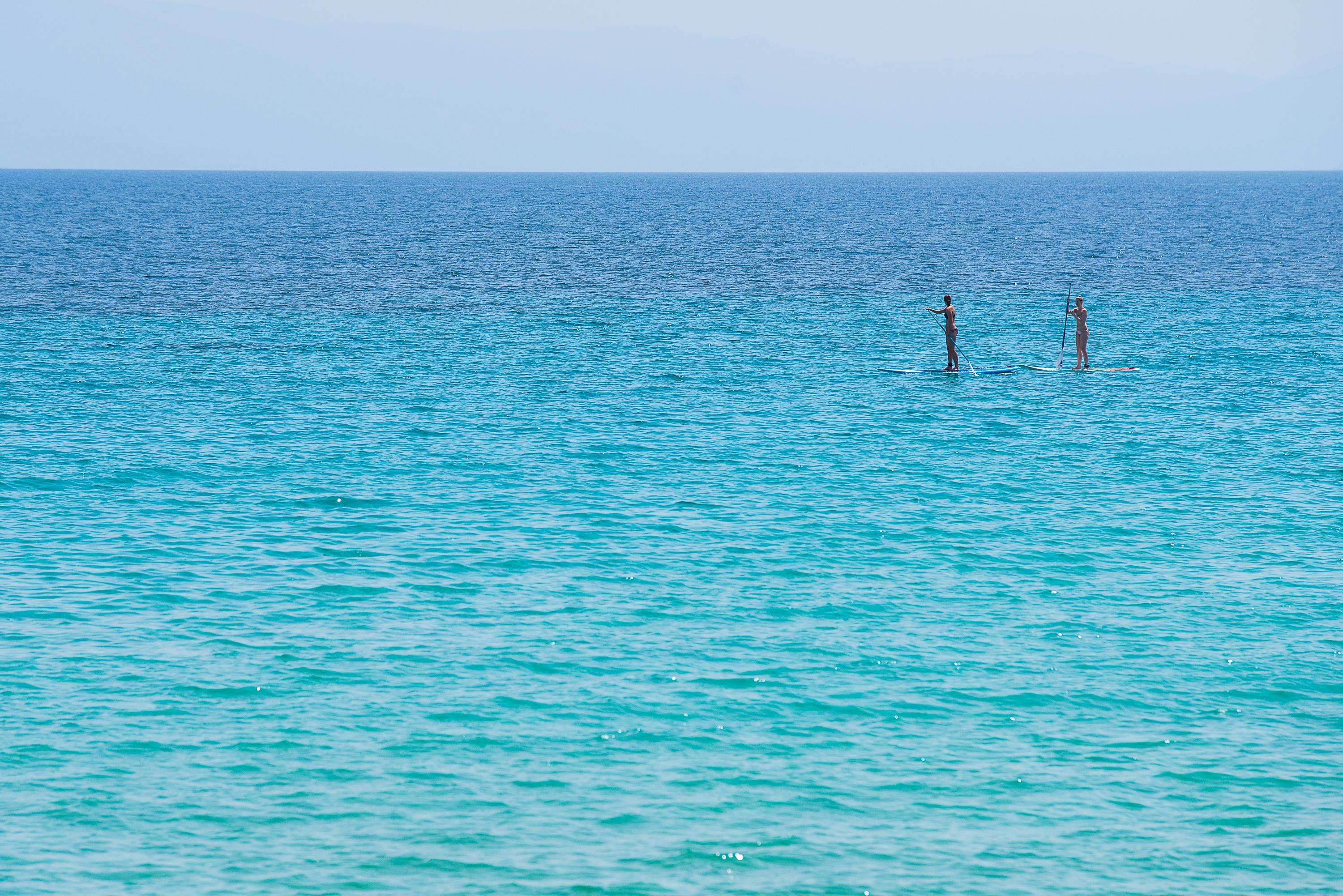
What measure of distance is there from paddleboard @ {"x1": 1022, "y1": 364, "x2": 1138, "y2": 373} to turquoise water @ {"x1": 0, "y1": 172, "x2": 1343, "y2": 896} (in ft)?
4.00

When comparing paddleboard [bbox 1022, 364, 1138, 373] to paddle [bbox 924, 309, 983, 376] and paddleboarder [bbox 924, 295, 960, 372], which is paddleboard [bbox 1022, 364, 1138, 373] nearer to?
paddle [bbox 924, 309, 983, 376]

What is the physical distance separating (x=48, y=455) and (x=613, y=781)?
24222 mm

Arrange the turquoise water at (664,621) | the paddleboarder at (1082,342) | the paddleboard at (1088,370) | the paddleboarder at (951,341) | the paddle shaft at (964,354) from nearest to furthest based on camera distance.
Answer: the turquoise water at (664,621) < the paddleboarder at (951,341) < the paddleboarder at (1082,342) < the paddle shaft at (964,354) < the paddleboard at (1088,370)

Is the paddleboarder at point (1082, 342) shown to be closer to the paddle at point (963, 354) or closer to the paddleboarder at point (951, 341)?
the paddle at point (963, 354)

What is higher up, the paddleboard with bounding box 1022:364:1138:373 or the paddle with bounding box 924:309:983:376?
the paddle with bounding box 924:309:983:376

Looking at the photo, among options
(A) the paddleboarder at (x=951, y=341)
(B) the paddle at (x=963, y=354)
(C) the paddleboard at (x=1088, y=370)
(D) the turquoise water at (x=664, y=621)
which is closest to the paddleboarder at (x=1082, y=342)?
(C) the paddleboard at (x=1088, y=370)

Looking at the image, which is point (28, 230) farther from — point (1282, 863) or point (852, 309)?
point (1282, 863)

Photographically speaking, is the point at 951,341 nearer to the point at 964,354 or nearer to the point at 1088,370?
the point at 964,354

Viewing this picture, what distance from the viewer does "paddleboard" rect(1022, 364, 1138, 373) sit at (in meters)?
50.0

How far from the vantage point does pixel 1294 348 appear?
2132 inches

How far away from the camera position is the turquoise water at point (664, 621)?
15.4 meters

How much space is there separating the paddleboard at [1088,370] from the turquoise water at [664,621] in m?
1.22

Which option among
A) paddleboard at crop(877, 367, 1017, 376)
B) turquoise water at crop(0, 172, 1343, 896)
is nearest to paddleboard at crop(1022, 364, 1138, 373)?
paddleboard at crop(877, 367, 1017, 376)

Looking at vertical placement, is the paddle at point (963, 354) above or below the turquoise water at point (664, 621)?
above
